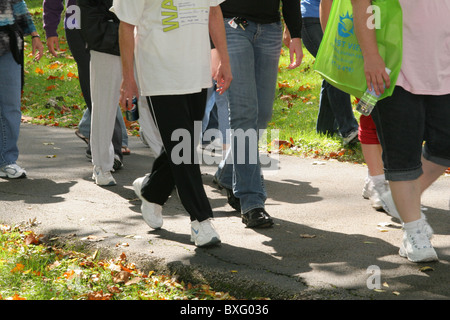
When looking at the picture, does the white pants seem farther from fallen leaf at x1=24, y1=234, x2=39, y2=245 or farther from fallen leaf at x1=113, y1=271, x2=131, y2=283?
fallen leaf at x1=113, y1=271, x2=131, y2=283

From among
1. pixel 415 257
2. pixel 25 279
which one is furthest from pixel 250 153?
pixel 25 279

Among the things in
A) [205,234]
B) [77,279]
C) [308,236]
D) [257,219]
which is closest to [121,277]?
[77,279]

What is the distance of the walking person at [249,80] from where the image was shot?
17.0 ft

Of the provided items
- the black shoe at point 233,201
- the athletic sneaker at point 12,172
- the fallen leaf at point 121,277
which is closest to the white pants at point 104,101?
the athletic sneaker at point 12,172

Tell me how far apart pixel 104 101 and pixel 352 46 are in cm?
278

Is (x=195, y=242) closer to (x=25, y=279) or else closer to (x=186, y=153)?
(x=186, y=153)

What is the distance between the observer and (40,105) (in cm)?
1209

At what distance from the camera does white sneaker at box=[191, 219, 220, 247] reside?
4.70 m

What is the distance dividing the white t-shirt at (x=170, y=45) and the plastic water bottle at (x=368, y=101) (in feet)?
3.36

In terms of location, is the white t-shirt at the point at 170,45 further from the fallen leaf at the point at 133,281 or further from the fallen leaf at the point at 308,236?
the fallen leaf at the point at 308,236

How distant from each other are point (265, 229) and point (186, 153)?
3.13 feet

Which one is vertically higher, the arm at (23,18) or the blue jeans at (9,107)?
the arm at (23,18)

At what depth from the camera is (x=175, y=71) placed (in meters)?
4.52

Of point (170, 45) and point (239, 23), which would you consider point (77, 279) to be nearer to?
point (170, 45)
